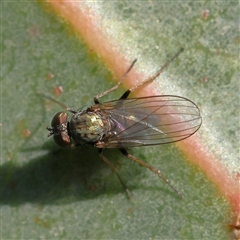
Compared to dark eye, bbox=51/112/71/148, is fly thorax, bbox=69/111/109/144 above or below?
above

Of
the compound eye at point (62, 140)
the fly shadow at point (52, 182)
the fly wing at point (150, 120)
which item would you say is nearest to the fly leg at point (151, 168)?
the fly wing at point (150, 120)

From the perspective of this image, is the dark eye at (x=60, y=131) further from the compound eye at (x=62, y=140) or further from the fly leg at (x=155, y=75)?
the fly leg at (x=155, y=75)

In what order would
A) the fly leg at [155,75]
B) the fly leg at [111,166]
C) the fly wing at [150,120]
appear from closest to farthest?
1. the fly wing at [150,120]
2. the fly leg at [155,75]
3. the fly leg at [111,166]

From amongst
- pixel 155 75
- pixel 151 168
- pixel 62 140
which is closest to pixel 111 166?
pixel 151 168

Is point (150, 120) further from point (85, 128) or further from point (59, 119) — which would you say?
point (59, 119)

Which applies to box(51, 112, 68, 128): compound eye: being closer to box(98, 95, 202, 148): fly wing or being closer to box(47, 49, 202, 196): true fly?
box(47, 49, 202, 196): true fly

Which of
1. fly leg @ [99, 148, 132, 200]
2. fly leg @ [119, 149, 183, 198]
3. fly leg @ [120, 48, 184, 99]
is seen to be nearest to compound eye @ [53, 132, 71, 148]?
fly leg @ [99, 148, 132, 200]

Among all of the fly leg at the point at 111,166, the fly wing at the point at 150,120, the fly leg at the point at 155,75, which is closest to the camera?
the fly wing at the point at 150,120
